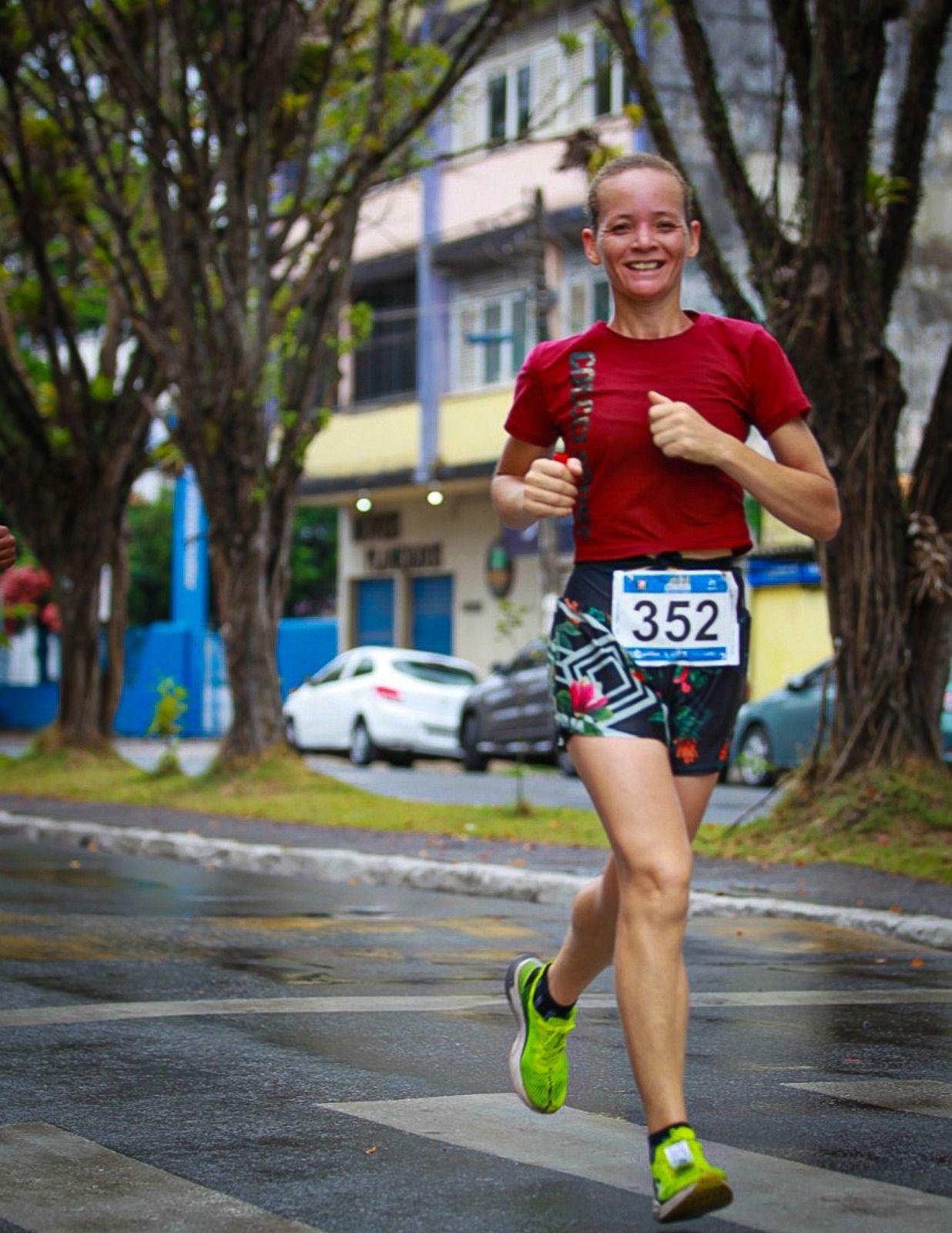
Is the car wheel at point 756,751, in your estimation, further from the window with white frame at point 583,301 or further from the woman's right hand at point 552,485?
the woman's right hand at point 552,485

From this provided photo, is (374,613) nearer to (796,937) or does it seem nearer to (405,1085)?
(796,937)

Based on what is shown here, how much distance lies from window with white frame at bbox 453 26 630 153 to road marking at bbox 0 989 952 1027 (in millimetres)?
24324

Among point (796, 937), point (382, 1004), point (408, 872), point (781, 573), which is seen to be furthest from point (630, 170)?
point (781, 573)

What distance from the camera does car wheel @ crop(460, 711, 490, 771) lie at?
26.6m

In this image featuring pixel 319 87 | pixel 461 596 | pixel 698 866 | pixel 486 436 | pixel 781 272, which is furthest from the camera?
pixel 461 596

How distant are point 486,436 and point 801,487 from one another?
1140 inches

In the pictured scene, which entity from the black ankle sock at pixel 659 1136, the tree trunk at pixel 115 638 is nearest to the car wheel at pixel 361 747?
the tree trunk at pixel 115 638

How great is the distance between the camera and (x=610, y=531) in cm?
454

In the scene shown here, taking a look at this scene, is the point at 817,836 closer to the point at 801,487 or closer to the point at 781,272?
the point at 781,272

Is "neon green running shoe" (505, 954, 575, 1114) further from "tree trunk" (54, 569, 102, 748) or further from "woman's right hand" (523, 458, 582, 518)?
"tree trunk" (54, 569, 102, 748)

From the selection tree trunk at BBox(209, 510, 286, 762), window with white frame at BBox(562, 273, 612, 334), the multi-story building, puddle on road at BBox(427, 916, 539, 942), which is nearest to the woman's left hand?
puddle on road at BBox(427, 916, 539, 942)

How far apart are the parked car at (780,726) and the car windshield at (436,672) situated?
565 centimetres

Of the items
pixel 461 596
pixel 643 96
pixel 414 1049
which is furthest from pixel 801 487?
pixel 461 596

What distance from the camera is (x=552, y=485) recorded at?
176 inches
